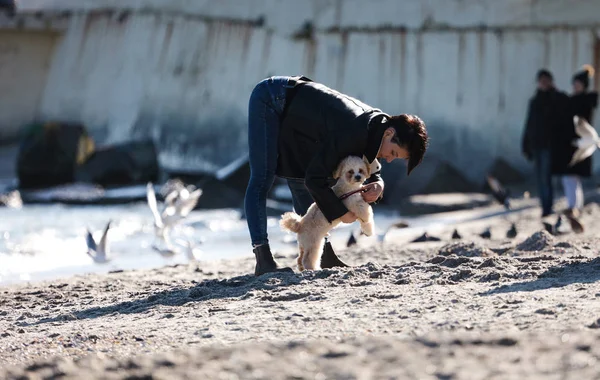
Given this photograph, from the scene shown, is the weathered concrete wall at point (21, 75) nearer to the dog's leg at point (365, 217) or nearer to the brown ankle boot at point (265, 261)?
the brown ankle boot at point (265, 261)

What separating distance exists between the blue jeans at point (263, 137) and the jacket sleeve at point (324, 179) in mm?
412

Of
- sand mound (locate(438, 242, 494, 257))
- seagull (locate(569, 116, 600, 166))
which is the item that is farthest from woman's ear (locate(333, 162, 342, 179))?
seagull (locate(569, 116, 600, 166))

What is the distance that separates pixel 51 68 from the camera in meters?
25.6

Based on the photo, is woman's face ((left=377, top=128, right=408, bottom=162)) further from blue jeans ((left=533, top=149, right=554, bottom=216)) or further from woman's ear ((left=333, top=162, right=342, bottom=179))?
blue jeans ((left=533, top=149, right=554, bottom=216))

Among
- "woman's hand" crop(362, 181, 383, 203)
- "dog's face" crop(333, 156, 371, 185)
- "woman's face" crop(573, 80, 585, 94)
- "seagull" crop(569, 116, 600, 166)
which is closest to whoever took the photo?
"dog's face" crop(333, 156, 371, 185)

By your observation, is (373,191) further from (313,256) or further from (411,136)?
(313,256)

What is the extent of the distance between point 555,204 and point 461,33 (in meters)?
6.08

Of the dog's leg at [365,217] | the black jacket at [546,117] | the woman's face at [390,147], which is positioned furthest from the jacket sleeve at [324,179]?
the black jacket at [546,117]

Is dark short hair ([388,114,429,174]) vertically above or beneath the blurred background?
beneath

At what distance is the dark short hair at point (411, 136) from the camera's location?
17.6 feet

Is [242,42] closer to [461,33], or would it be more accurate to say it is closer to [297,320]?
[461,33]

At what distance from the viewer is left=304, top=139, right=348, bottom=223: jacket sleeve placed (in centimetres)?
555

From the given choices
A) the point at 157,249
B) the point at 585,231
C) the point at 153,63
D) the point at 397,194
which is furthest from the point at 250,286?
the point at 153,63

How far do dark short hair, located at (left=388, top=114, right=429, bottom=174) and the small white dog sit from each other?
0.33m
